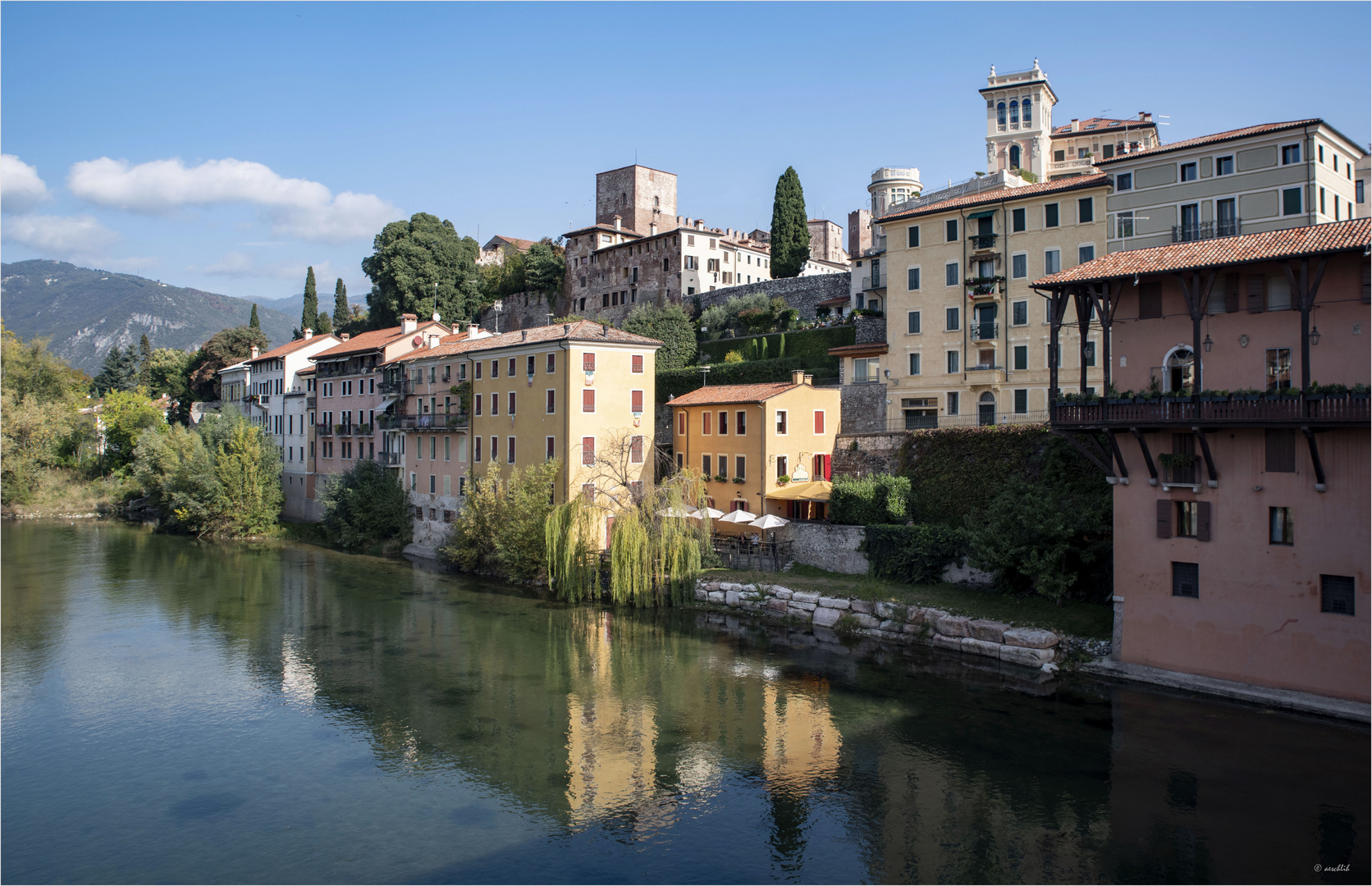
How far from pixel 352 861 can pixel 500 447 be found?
88.2 ft

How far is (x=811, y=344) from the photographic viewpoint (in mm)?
45906

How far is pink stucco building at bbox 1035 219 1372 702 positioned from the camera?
18.1 m

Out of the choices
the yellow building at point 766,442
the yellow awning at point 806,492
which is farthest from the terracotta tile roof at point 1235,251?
the yellow building at point 766,442

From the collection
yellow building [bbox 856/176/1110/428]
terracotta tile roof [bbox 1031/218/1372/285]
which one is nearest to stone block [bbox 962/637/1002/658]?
terracotta tile roof [bbox 1031/218/1372/285]

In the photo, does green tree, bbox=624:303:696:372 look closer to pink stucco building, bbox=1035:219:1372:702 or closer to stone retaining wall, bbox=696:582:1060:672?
stone retaining wall, bbox=696:582:1060:672

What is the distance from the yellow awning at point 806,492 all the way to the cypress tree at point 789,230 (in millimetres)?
29938

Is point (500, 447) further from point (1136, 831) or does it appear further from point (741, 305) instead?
point (1136, 831)

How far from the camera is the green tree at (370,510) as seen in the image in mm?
43688

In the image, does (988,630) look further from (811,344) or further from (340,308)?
(340,308)

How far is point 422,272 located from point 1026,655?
5695 cm

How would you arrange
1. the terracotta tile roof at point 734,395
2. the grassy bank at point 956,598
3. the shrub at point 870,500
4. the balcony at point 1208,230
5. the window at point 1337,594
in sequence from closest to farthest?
the window at point 1337,594 < the grassy bank at point 956,598 < the shrub at point 870,500 < the balcony at point 1208,230 < the terracotta tile roof at point 734,395

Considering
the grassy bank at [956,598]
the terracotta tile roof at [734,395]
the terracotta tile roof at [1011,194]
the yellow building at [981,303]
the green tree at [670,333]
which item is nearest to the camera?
the grassy bank at [956,598]

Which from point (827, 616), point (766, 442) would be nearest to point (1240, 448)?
point (827, 616)

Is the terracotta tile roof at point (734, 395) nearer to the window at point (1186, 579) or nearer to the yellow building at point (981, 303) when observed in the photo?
the yellow building at point (981, 303)
